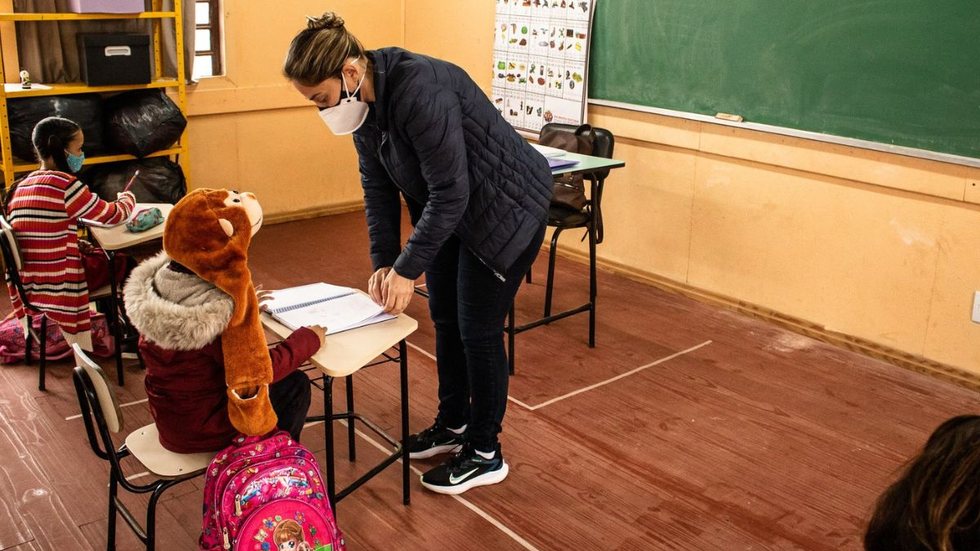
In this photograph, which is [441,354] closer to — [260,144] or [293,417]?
[293,417]

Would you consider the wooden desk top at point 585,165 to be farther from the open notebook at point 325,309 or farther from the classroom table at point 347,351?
the classroom table at point 347,351

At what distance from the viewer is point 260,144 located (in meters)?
5.50

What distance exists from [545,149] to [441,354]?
151 cm

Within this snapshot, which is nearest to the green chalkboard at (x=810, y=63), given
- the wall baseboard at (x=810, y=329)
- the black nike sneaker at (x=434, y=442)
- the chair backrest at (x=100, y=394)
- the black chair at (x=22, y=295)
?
the wall baseboard at (x=810, y=329)

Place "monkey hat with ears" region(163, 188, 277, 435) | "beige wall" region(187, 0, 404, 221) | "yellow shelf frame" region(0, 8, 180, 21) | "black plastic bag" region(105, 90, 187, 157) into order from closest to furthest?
"monkey hat with ears" region(163, 188, 277, 435), "yellow shelf frame" region(0, 8, 180, 21), "black plastic bag" region(105, 90, 187, 157), "beige wall" region(187, 0, 404, 221)

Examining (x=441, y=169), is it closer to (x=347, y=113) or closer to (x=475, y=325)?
(x=347, y=113)

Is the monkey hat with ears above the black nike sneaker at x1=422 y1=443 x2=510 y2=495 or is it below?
above

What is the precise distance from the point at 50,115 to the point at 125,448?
2.70 m

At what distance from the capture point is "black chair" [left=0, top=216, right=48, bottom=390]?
120 inches

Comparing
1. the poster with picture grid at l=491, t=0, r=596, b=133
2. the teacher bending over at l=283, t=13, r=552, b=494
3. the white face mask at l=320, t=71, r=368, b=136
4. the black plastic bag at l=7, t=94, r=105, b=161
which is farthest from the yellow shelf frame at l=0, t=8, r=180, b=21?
the white face mask at l=320, t=71, r=368, b=136

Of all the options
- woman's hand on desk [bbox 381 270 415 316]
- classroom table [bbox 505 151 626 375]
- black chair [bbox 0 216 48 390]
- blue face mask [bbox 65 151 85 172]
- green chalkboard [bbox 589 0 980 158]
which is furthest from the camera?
classroom table [bbox 505 151 626 375]

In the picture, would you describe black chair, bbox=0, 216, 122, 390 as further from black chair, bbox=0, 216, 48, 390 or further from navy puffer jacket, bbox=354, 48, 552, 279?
navy puffer jacket, bbox=354, 48, 552, 279

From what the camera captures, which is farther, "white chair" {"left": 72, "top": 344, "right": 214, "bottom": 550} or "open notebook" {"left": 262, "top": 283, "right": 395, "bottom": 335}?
"open notebook" {"left": 262, "top": 283, "right": 395, "bottom": 335}

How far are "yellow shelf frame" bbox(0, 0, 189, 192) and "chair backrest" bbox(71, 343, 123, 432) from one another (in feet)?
8.91
